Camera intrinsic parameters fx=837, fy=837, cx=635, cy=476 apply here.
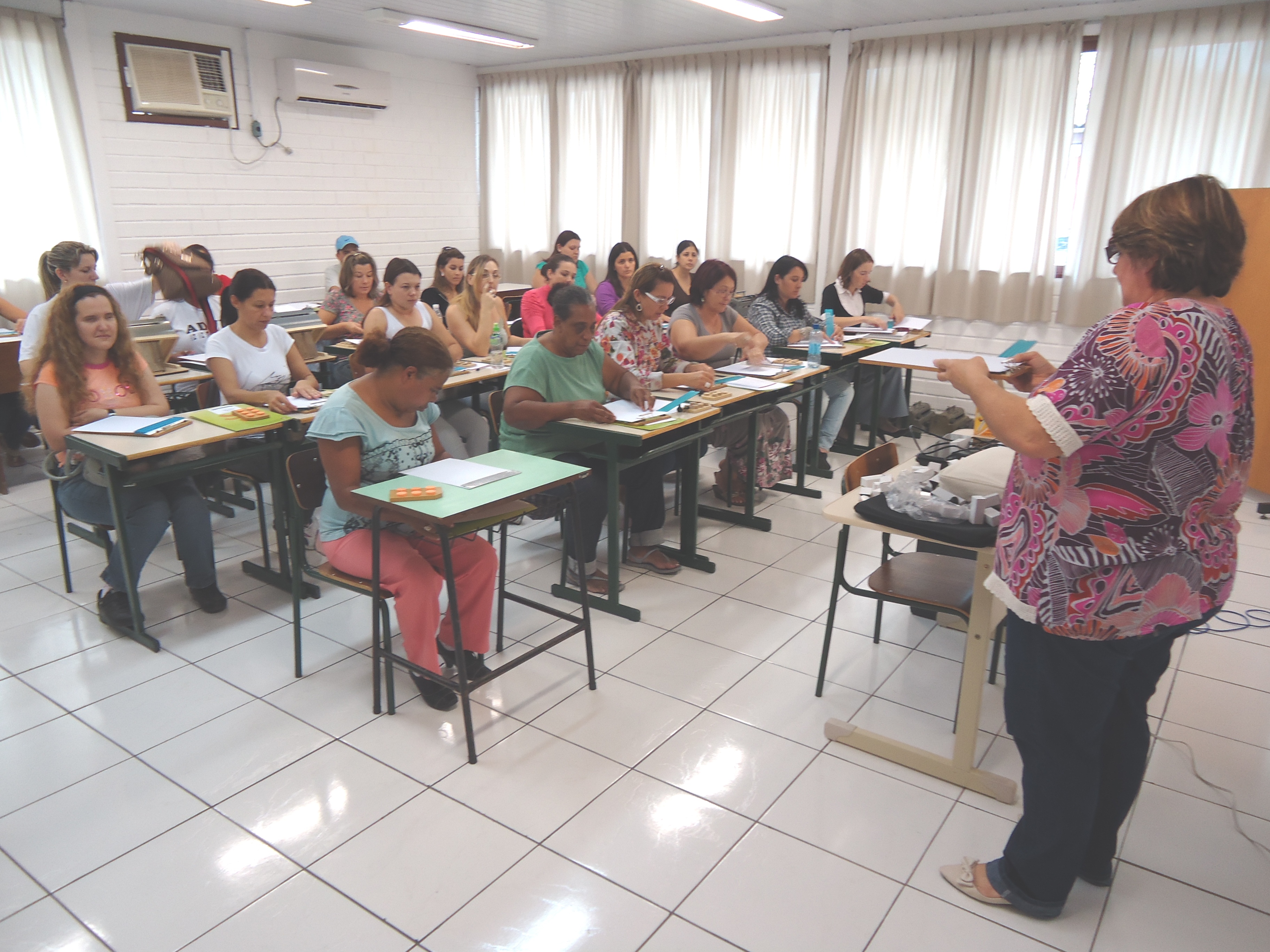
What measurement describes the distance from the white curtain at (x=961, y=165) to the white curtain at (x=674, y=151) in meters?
1.22

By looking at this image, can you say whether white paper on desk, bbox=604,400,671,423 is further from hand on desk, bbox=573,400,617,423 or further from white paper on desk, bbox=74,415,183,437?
white paper on desk, bbox=74,415,183,437

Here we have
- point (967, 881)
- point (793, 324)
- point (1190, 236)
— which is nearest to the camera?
point (1190, 236)

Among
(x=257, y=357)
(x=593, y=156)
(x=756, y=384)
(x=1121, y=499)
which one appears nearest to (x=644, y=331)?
(x=756, y=384)

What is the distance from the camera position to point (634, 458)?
3299mm

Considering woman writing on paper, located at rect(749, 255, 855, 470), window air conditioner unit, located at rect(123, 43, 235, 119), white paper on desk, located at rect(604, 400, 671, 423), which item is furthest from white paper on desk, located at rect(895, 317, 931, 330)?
window air conditioner unit, located at rect(123, 43, 235, 119)

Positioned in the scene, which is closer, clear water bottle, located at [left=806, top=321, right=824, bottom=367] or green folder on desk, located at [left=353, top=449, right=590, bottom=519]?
green folder on desk, located at [left=353, top=449, right=590, bottom=519]

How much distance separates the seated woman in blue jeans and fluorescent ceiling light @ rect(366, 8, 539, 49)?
3.67 m

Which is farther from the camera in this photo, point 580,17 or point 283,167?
point 283,167

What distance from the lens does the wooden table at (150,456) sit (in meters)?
2.82

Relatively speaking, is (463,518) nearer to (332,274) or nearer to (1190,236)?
(1190,236)

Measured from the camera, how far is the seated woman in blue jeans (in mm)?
3068

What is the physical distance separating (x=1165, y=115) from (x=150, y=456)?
6.12m

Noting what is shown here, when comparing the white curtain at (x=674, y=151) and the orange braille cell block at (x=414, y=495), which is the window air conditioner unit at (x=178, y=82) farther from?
the orange braille cell block at (x=414, y=495)

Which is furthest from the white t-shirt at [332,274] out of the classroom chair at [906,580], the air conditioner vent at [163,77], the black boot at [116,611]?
the classroom chair at [906,580]
